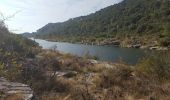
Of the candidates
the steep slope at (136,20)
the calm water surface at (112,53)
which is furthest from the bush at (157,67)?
the steep slope at (136,20)

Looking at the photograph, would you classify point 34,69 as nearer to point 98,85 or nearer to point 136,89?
point 98,85

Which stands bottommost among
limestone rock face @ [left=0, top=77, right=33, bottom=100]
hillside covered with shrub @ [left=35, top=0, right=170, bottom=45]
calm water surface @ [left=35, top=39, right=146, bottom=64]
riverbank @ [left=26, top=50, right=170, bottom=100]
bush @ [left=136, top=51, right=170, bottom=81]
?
calm water surface @ [left=35, top=39, right=146, bottom=64]

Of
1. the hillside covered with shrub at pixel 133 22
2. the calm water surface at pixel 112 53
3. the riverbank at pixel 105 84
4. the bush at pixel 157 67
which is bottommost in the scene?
the calm water surface at pixel 112 53

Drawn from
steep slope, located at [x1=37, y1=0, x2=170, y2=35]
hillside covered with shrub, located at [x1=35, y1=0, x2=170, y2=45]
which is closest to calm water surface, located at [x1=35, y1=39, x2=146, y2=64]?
hillside covered with shrub, located at [x1=35, y1=0, x2=170, y2=45]

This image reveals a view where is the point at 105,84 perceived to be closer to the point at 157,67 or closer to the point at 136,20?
the point at 157,67

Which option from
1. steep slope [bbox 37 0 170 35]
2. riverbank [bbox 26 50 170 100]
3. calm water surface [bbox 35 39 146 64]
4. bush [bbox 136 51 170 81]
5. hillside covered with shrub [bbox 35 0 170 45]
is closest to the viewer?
riverbank [bbox 26 50 170 100]

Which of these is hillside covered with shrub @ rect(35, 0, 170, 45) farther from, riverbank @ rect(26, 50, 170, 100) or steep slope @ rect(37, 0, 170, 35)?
riverbank @ rect(26, 50, 170, 100)

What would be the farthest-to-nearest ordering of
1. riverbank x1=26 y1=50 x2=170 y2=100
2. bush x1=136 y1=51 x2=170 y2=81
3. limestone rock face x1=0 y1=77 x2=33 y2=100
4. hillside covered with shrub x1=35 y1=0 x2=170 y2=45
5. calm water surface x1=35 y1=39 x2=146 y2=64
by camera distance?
hillside covered with shrub x1=35 y1=0 x2=170 y2=45 < calm water surface x1=35 y1=39 x2=146 y2=64 < bush x1=136 y1=51 x2=170 y2=81 < riverbank x1=26 y1=50 x2=170 y2=100 < limestone rock face x1=0 y1=77 x2=33 y2=100

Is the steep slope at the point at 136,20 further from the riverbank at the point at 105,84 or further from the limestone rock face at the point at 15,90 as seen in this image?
the limestone rock face at the point at 15,90

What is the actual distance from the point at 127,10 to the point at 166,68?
11510cm

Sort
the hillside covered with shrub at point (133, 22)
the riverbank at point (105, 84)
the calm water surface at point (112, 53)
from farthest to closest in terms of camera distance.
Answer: the hillside covered with shrub at point (133, 22)
the calm water surface at point (112, 53)
the riverbank at point (105, 84)

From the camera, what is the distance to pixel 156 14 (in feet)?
310

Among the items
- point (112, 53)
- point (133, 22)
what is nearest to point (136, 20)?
point (133, 22)

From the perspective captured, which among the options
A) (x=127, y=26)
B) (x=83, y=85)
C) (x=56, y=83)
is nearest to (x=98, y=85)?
(x=83, y=85)
